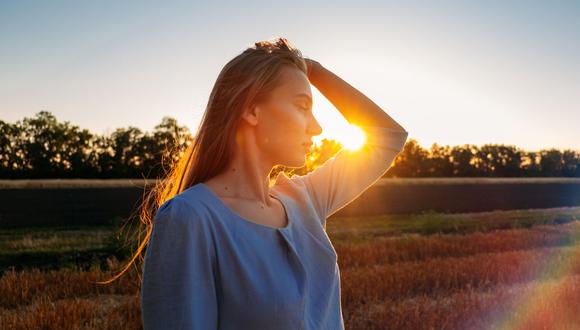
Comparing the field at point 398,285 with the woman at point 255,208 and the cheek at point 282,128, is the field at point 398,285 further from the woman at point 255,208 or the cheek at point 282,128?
the cheek at point 282,128

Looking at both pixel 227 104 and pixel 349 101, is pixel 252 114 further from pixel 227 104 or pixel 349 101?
pixel 349 101

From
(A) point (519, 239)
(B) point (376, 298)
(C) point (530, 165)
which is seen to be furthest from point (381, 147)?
(C) point (530, 165)

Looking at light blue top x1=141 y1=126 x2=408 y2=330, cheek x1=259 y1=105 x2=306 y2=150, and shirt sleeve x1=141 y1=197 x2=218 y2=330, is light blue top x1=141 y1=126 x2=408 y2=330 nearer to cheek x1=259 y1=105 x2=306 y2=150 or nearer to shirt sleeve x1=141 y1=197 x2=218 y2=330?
shirt sleeve x1=141 y1=197 x2=218 y2=330

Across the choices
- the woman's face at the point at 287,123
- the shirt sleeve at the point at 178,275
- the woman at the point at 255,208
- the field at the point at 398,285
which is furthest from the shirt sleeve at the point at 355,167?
the field at the point at 398,285

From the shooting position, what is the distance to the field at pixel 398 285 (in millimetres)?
5867

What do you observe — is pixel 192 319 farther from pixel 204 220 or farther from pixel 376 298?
pixel 376 298

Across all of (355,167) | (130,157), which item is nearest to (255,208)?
(355,167)

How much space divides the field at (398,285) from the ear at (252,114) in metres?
4.52

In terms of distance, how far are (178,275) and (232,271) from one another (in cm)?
16

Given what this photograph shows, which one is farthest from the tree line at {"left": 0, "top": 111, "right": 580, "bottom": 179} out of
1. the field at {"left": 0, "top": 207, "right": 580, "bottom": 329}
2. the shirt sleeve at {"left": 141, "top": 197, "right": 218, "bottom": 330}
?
the shirt sleeve at {"left": 141, "top": 197, "right": 218, "bottom": 330}

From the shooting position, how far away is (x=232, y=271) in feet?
4.62

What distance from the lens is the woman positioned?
1.33 m

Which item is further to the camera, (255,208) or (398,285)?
(398,285)

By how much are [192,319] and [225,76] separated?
30.5 inches
